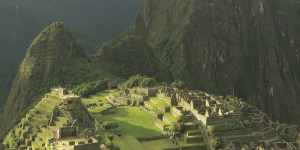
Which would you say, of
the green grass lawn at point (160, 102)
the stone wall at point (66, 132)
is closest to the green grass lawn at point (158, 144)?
the green grass lawn at point (160, 102)

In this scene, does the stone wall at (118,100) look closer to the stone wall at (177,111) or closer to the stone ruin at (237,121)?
the stone ruin at (237,121)

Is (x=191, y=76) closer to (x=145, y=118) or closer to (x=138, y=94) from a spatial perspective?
(x=138, y=94)

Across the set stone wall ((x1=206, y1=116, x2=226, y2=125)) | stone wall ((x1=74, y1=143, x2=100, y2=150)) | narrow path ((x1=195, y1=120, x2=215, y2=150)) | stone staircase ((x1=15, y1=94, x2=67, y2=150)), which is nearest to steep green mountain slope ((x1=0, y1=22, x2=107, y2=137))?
stone staircase ((x1=15, y1=94, x2=67, y2=150))

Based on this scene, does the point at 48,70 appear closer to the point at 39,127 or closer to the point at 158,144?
the point at 39,127

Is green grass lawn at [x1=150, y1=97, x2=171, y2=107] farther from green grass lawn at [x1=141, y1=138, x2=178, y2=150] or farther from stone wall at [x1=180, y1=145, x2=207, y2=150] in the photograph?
stone wall at [x1=180, y1=145, x2=207, y2=150]

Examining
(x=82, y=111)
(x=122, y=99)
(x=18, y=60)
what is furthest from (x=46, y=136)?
(x=18, y=60)
